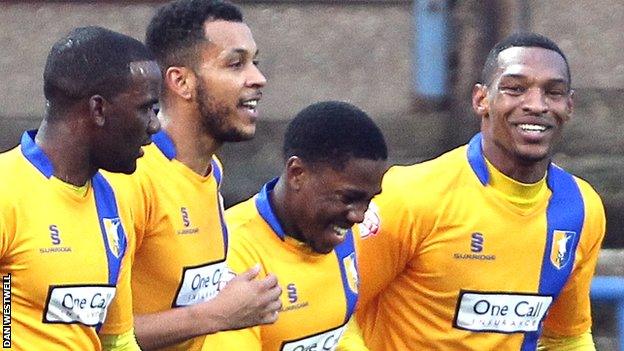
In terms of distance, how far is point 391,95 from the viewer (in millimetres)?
11234

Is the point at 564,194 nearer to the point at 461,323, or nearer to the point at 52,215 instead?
the point at 461,323

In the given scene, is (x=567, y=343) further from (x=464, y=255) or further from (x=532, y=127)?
(x=532, y=127)

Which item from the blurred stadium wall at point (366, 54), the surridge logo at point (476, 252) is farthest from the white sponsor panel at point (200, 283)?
the blurred stadium wall at point (366, 54)

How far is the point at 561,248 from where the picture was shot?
628cm

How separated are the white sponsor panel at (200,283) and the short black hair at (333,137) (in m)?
0.41

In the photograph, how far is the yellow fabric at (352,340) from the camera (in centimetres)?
602

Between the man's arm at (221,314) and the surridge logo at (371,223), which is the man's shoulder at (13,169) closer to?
the man's arm at (221,314)

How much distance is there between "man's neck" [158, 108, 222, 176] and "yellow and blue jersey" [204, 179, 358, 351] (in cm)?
21

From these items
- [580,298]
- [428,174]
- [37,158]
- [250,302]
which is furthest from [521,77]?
[37,158]

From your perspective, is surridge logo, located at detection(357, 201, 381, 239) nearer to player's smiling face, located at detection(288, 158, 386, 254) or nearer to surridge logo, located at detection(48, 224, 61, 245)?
player's smiling face, located at detection(288, 158, 386, 254)

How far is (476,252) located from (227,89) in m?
1.06

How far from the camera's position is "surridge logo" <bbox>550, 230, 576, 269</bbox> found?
6.27m

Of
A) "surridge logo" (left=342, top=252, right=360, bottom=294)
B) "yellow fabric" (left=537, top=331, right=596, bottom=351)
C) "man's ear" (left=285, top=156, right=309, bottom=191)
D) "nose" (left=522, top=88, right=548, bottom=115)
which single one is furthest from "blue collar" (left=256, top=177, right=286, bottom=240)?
"yellow fabric" (left=537, top=331, right=596, bottom=351)

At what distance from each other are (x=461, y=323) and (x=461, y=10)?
17.3 feet
